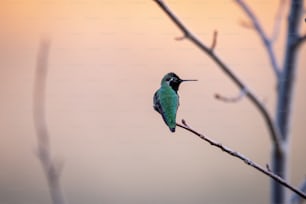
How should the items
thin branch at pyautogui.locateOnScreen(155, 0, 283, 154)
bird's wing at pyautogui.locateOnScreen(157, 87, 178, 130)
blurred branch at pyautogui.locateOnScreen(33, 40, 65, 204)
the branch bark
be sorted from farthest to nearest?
the branch bark, thin branch at pyautogui.locateOnScreen(155, 0, 283, 154), blurred branch at pyautogui.locateOnScreen(33, 40, 65, 204), bird's wing at pyautogui.locateOnScreen(157, 87, 178, 130)

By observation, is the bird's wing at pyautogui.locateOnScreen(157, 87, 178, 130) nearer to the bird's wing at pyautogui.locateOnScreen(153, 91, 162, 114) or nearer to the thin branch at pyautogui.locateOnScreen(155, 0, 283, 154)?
the bird's wing at pyautogui.locateOnScreen(153, 91, 162, 114)

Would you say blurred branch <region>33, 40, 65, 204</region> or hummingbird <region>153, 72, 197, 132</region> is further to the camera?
blurred branch <region>33, 40, 65, 204</region>

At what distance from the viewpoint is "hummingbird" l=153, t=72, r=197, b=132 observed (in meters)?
0.48

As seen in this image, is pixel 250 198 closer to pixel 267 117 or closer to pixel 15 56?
pixel 15 56

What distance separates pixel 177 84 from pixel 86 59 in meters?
1.67

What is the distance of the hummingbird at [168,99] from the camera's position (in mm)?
477

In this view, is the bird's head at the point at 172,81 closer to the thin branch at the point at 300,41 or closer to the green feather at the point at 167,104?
the green feather at the point at 167,104

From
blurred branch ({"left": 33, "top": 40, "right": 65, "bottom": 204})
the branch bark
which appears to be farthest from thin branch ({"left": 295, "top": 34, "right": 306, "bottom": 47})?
blurred branch ({"left": 33, "top": 40, "right": 65, "bottom": 204})

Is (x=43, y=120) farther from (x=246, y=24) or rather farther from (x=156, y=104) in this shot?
(x=246, y=24)

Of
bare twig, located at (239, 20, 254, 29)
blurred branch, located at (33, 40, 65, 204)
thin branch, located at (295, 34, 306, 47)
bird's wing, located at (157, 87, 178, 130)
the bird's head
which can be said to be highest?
bare twig, located at (239, 20, 254, 29)

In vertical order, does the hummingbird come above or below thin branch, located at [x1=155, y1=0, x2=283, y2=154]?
below

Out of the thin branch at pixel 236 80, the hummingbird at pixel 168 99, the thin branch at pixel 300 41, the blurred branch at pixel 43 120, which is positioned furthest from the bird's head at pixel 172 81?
the thin branch at pixel 300 41


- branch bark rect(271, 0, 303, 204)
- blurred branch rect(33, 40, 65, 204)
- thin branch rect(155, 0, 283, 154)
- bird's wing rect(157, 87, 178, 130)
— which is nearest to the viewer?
bird's wing rect(157, 87, 178, 130)

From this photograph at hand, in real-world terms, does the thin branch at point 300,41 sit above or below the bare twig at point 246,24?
below
